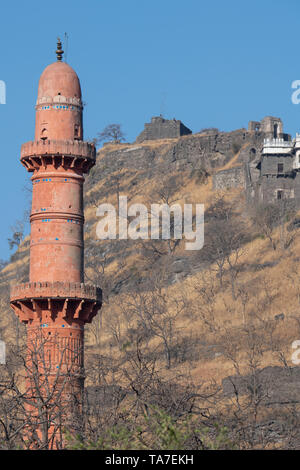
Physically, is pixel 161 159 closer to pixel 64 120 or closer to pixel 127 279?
pixel 127 279

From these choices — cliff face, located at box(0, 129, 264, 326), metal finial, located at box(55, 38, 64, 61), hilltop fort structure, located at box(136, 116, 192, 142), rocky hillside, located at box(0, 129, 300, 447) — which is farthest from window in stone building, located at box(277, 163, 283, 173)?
metal finial, located at box(55, 38, 64, 61)

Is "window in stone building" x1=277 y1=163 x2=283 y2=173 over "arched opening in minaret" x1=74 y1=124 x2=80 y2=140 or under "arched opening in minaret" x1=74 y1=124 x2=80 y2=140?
over

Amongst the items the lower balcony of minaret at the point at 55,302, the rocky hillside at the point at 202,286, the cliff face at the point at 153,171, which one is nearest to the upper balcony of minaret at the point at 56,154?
the lower balcony of minaret at the point at 55,302

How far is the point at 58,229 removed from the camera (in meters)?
41.6

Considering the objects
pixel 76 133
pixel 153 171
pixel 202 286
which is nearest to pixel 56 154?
pixel 76 133

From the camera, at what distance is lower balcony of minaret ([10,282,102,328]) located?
40844mm

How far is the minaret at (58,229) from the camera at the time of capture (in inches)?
1612

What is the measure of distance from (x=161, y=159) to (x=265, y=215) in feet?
122

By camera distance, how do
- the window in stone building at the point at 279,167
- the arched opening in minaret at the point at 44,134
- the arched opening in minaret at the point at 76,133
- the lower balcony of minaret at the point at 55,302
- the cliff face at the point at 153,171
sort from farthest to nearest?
1. the cliff face at the point at 153,171
2. the window in stone building at the point at 279,167
3. the arched opening in minaret at the point at 76,133
4. the arched opening in minaret at the point at 44,134
5. the lower balcony of minaret at the point at 55,302

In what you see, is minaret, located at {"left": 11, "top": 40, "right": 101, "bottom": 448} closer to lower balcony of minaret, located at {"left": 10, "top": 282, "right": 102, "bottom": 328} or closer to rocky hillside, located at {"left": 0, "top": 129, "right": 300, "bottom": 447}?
lower balcony of minaret, located at {"left": 10, "top": 282, "right": 102, "bottom": 328}

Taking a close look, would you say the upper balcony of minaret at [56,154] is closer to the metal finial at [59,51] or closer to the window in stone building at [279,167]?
the metal finial at [59,51]

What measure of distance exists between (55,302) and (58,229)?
2.64 metres

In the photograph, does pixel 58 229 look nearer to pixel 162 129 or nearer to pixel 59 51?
pixel 59 51
